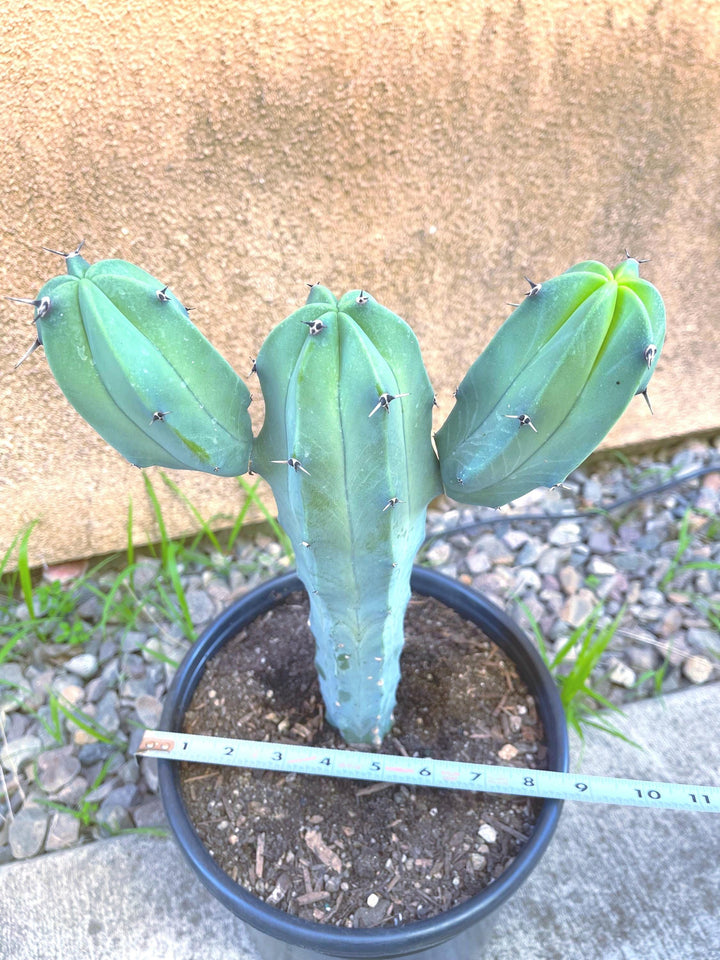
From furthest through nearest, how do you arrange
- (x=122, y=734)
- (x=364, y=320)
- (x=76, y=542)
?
(x=76, y=542), (x=122, y=734), (x=364, y=320)

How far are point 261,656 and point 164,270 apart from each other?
2.56 feet

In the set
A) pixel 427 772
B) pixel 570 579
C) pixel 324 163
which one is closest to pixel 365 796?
pixel 427 772

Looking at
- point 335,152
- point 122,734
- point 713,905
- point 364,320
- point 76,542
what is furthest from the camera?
point 76,542

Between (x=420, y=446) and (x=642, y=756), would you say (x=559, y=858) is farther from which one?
(x=420, y=446)

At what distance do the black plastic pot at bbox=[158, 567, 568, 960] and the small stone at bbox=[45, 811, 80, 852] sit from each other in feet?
1.24

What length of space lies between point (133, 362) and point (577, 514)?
141 centimetres

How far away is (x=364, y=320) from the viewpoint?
651mm

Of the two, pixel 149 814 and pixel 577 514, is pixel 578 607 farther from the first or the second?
pixel 149 814

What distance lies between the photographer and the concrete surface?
1106 mm

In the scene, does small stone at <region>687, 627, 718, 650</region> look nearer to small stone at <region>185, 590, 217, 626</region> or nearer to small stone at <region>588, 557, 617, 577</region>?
small stone at <region>588, 557, 617, 577</region>

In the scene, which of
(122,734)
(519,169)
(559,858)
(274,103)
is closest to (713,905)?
(559,858)

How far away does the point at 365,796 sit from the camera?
3.41 feet

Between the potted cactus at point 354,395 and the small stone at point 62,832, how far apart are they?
2.77 feet

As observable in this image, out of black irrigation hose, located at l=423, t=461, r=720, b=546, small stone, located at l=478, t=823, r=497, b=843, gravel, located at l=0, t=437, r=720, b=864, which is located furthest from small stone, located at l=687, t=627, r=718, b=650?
small stone, located at l=478, t=823, r=497, b=843
